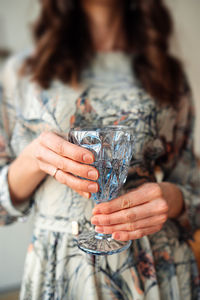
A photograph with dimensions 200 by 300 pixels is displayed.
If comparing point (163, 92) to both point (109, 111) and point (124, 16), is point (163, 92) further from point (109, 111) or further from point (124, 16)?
point (124, 16)

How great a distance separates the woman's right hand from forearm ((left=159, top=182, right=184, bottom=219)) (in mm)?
159

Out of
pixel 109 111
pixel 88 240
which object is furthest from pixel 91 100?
pixel 88 240

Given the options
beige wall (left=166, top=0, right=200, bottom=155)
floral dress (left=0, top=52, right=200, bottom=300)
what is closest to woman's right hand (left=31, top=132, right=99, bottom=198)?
floral dress (left=0, top=52, right=200, bottom=300)

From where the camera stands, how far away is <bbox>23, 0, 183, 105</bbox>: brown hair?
0.54 m

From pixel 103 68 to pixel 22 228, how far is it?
3.24ft

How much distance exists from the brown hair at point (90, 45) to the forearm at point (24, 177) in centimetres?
18

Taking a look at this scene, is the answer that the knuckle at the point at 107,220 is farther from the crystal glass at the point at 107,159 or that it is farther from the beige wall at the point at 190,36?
the beige wall at the point at 190,36

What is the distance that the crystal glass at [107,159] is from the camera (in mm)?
291

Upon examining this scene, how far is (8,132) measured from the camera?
0.51 meters

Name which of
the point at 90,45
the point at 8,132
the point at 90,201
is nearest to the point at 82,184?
the point at 90,201

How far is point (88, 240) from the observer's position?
1.11ft

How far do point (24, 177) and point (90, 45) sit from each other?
41 centimetres

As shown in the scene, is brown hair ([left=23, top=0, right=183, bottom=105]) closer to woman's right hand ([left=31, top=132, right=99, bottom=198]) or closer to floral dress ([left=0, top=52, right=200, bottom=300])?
floral dress ([left=0, top=52, right=200, bottom=300])

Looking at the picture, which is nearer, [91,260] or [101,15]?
[91,260]
